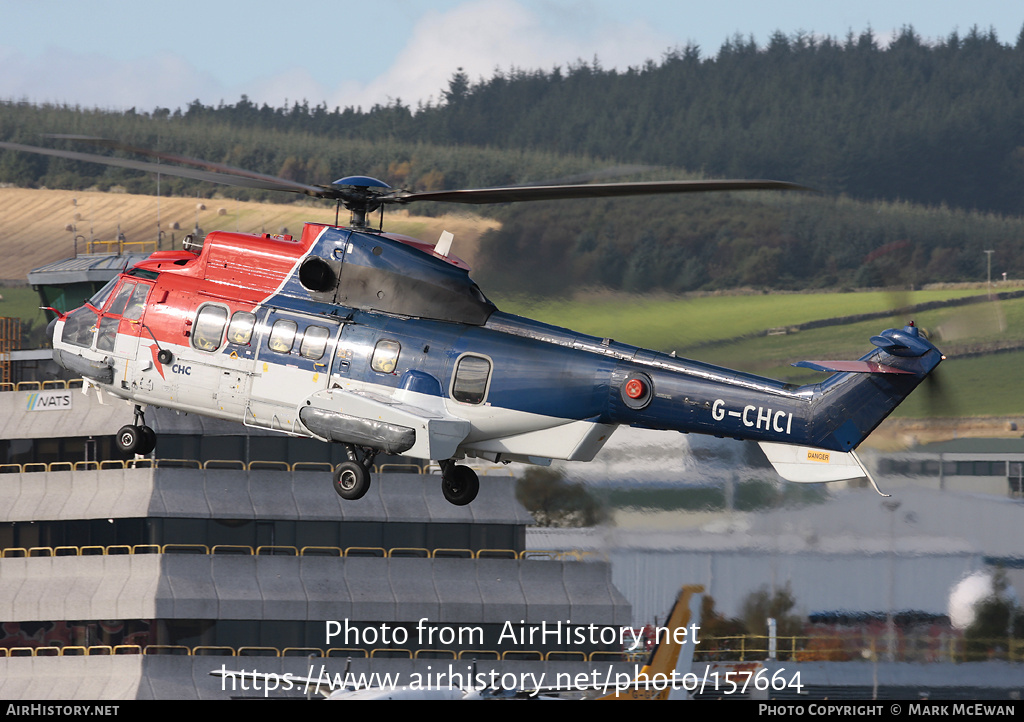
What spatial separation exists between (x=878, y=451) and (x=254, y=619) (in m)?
21.3

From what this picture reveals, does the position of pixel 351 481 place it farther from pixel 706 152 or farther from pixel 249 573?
pixel 706 152

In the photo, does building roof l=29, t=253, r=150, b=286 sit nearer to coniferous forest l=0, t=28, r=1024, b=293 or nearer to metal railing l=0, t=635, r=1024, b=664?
coniferous forest l=0, t=28, r=1024, b=293

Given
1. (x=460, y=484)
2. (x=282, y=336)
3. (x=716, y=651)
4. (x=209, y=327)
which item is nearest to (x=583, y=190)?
(x=282, y=336)

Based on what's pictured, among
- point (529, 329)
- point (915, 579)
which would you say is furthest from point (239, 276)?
point (915, 579)

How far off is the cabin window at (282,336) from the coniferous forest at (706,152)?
9869 millimetres

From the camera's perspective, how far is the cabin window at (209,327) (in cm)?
2447

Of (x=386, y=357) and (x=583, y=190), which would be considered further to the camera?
(x=386, y=357)

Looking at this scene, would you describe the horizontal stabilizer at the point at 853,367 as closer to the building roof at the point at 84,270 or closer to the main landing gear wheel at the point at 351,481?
the main landing gear wheel at the point at 351,481

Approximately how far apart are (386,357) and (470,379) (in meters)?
1.62

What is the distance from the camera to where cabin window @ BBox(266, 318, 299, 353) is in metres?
23.8

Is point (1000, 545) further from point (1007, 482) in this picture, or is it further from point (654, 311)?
point (654, 311)

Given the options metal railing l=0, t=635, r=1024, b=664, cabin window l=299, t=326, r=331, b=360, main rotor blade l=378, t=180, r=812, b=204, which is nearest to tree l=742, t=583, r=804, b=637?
metal railing l=0, t=635, r=1024, b=664

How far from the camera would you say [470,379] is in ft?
74.4

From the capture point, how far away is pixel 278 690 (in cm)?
4112
